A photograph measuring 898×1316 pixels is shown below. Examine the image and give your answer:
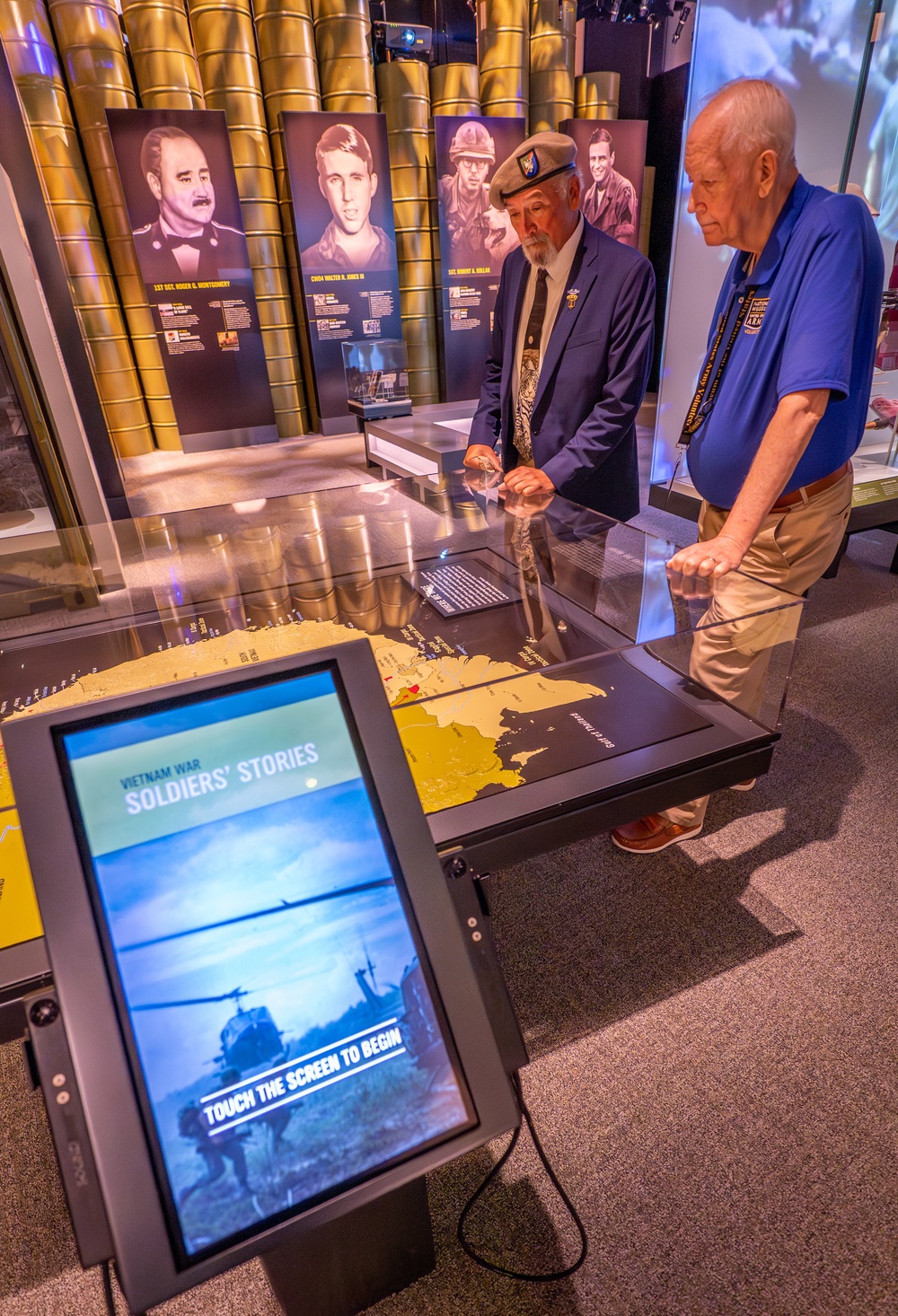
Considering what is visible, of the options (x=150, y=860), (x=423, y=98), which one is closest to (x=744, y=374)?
(x=150, y=860)

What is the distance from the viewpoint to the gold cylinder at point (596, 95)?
21.6ft

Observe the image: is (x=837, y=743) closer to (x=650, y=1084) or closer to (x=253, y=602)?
(x=650, y=1084)

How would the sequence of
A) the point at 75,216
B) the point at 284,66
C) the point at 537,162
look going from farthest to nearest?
1. the point at 284,66
2. the point at 75,216
3. the point at 537,162

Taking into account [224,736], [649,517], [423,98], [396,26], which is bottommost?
[649,517]

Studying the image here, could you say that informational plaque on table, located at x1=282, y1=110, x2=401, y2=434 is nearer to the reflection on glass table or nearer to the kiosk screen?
the reflection on glass table

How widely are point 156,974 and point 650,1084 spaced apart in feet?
3.87

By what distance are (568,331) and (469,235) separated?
5509 millimetres

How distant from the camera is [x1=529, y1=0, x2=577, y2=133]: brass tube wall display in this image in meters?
6.28

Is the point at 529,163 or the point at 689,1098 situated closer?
the point at 689,1098

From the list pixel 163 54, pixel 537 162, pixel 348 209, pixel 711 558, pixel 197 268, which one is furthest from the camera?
pixel 348 209

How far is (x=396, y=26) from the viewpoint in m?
6.04

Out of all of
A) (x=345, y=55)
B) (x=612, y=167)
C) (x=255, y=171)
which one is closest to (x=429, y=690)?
(x=255, y=171)

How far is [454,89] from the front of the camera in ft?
20.6

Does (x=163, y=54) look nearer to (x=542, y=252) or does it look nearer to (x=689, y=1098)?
(x=542, y=252)
